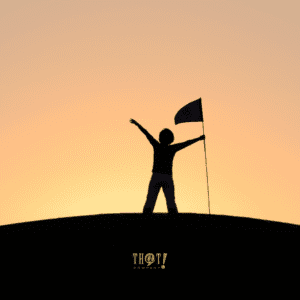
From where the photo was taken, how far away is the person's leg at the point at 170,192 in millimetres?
7641

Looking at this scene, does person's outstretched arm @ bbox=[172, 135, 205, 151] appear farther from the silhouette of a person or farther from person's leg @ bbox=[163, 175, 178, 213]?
person's leg @ bbox=[163, 175, 178, 213]

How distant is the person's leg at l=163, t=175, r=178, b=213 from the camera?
25.1 ft

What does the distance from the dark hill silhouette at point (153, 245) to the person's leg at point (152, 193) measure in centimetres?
34

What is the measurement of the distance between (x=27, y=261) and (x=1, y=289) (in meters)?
0.63

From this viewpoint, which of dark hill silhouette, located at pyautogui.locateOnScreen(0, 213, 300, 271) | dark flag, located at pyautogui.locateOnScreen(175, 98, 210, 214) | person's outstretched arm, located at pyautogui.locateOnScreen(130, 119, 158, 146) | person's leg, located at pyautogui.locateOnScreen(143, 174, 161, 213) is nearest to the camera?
dark hill silhouette, located at pyautogui.locateOnScreen(0, 213, 300, 271)

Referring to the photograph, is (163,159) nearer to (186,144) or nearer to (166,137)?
(166,137)

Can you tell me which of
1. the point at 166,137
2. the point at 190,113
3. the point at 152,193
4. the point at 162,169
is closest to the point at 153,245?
the point at 152,193

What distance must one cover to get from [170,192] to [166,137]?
1.10 meters

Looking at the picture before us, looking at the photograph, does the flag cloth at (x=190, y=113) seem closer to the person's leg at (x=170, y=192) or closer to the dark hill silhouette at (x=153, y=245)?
Answer: the person's leg at (x=170, y=192)

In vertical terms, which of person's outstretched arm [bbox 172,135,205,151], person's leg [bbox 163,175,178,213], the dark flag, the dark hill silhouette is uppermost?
the dark flag

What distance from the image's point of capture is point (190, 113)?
29.3 feet

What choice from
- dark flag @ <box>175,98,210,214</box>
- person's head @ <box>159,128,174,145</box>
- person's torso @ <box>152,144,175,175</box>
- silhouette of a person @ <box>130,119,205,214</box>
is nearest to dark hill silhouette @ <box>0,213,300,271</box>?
silhouette of a person @ <box>130,119,205,214</box>

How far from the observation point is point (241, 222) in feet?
30.3

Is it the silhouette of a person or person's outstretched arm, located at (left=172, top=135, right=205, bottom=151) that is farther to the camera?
person's outstretched arm, located at (left=172, top=135, right=205, bottom=151)
